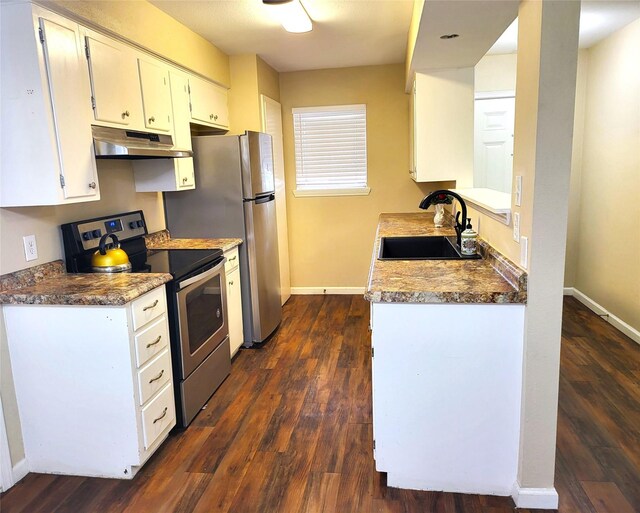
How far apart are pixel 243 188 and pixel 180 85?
83cm

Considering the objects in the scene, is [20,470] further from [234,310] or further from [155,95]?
[155,95]


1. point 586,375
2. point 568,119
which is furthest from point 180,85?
point 586,375

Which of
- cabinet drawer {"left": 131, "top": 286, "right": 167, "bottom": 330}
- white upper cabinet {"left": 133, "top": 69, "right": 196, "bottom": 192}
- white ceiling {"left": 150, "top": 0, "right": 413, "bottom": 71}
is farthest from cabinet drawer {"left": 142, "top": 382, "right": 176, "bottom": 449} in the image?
white ceiling {"left": 150, "top": 0, "right": 413, "bottom": 71}

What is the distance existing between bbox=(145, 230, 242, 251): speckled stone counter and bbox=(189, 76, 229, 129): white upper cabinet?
35.4 inches

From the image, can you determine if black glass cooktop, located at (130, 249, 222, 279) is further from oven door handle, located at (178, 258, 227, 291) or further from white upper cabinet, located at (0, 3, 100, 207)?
white upper cabinet, located at (0, 3, 100, 207)

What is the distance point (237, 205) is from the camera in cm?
345

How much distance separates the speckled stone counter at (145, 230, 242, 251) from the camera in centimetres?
323

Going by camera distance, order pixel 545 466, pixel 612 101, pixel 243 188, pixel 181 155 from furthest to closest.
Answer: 1. pixel 612 101
2. pixel 243 188
3. pixel 181 155
4. pixel 545 466

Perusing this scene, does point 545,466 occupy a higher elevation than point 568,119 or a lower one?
lower

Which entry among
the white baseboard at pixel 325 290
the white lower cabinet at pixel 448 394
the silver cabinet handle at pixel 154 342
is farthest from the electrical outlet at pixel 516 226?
the white baseboard at pixel 325 290

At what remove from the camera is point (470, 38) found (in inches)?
101

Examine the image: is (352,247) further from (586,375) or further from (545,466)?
(545,466)

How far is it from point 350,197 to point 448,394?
3325 mm

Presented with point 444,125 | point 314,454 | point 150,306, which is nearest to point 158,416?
point 150,306
